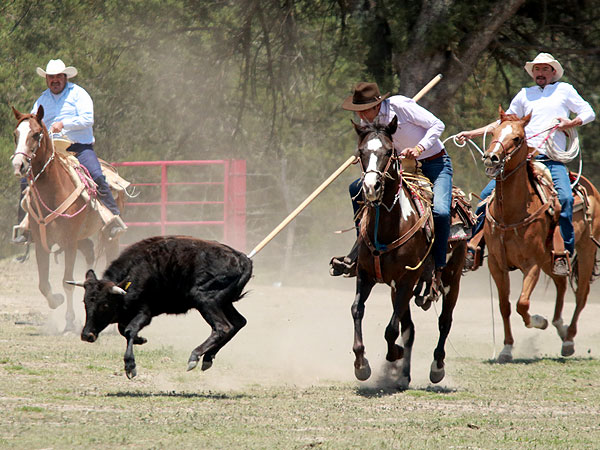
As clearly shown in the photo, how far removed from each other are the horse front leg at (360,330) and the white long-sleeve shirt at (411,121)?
4.08 feet

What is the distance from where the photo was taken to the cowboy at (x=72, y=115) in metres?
12.7

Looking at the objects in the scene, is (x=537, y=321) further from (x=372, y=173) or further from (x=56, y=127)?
(x=56, y=127)

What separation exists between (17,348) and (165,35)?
31.9 feet

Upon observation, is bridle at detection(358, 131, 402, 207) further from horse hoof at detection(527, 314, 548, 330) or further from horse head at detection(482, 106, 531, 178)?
horse hoof at detection(527, 314, 548, 330)

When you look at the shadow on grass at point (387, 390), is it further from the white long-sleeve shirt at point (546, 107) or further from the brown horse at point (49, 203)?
the brown horse at point (49, 203)

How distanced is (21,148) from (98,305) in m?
4.15

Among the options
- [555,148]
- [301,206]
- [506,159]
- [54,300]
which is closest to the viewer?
[301,206]

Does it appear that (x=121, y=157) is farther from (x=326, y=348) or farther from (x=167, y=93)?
(x=326, y=348)

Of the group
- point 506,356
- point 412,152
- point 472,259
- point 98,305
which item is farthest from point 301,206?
point 506,356

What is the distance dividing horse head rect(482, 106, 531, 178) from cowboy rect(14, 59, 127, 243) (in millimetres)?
5505

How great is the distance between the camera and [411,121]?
27.1ft

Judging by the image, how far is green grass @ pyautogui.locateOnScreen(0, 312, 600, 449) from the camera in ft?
18.7

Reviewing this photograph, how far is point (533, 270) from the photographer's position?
34.3 ft

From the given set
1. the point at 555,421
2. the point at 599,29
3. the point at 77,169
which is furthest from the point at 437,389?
the point at 599,29
